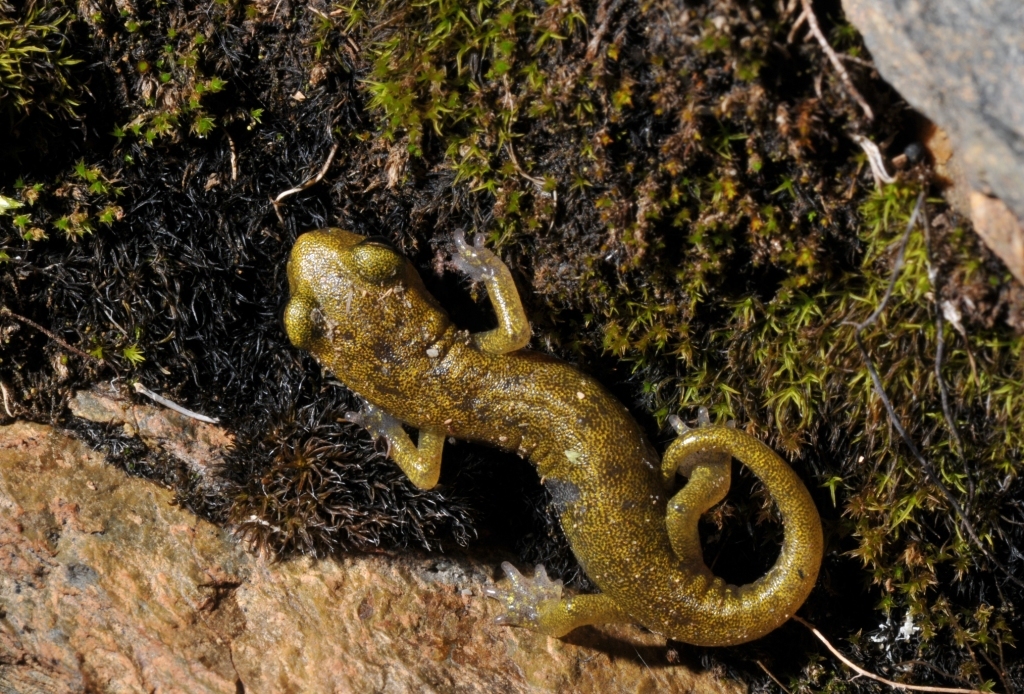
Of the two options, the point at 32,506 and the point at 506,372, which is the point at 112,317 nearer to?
the point at 32,506

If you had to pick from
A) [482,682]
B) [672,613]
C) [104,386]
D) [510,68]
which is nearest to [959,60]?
[510,68]

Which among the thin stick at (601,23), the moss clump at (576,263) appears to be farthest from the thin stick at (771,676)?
the thin stick at (601,23)

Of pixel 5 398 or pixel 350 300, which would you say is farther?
pixel 5 398

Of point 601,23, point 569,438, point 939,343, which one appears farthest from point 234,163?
point 939,343

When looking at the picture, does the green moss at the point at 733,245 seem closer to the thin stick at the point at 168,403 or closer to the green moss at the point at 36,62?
the green moss at the point at 36,62

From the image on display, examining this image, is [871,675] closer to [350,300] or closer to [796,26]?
[796,26]

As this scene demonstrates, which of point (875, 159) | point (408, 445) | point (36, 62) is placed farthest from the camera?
point (408, 445)
